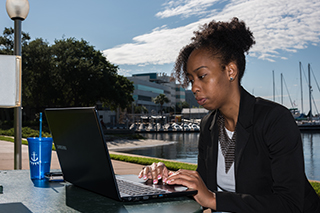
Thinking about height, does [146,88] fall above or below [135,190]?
above

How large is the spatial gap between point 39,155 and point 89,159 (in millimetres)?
716

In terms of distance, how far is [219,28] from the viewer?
185 cm

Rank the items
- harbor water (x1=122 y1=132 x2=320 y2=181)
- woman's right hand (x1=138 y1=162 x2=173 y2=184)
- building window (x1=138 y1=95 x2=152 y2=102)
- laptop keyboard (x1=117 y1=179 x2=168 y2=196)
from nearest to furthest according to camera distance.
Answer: laptop keyboard (x1=117 y1=179 x2=168 y2=196)
woman's right hand (x1=138 y1=162 x2=173 y2=184)
harbor water (x1=122 y1=132 x2=320 y2=181)
building window (x1=138 y1=95 x2=152 y2=102)

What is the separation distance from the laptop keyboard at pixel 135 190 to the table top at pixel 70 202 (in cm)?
5

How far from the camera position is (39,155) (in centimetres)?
198

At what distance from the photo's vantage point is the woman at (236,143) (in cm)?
146

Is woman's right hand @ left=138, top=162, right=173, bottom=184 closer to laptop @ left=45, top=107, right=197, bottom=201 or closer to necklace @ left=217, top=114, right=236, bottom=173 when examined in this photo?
laptop @ left=45, top=107, right=197, bottom=201

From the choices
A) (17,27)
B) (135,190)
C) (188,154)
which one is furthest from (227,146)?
(188,154)

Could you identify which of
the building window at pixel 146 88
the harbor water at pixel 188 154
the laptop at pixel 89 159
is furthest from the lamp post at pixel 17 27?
the building window at pixel 146 88

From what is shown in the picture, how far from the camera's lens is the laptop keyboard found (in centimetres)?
139

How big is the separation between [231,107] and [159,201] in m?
0.74

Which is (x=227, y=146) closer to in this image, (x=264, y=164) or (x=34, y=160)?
(x=264, y=164)

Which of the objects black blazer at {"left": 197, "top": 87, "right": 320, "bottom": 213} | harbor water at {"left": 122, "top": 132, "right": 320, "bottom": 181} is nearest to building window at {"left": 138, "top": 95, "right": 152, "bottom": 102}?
harbor water at {"left": 122, "top": 132, "right": 320, "bottom": 181}

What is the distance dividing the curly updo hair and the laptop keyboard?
0.74 meters
